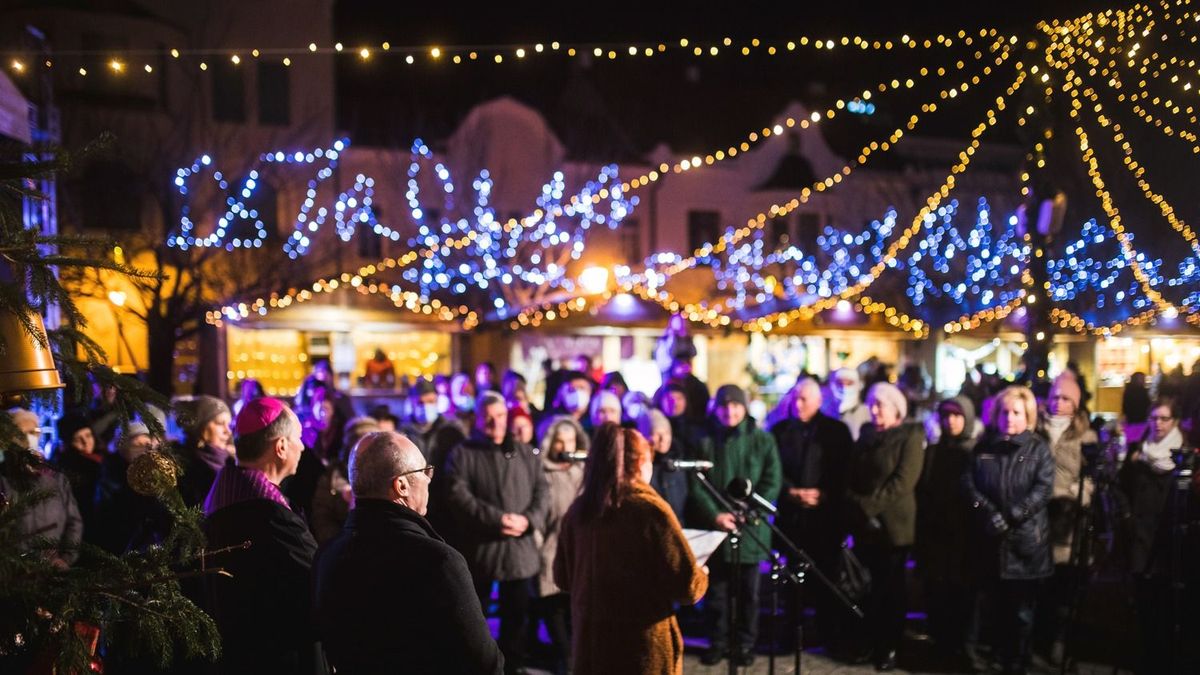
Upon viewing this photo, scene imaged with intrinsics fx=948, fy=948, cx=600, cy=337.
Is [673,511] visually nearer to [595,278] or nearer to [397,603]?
[397,603]

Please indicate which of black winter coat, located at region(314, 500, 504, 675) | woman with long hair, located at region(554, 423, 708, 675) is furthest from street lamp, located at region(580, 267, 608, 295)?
black winter coat, located at region(314, 500, 504, 675)

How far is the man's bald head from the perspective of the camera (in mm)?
3291

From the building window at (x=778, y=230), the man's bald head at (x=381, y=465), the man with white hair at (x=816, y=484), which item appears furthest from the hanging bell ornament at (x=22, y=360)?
the building window at (x=778, y=230)

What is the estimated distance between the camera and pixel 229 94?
21.8 meters

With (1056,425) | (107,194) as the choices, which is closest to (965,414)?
(1056,425)

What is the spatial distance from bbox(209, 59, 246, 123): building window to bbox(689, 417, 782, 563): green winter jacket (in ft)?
59.3

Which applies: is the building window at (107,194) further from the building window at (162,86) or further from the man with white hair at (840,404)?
the man with white hair at (840,404)

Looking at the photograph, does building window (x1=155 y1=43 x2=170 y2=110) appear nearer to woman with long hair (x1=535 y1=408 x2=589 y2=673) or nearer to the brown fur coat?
woman with long hair (x1=535 y1=408 x2=589 y2=673)

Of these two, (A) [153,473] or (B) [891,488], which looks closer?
(A) [153,473]

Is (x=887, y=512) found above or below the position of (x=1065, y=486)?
below

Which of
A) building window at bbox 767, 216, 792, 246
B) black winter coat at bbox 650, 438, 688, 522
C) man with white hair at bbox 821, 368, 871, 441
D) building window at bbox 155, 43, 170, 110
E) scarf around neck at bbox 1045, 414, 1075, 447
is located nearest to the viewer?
black winter coat at bbox 650, 438, 688, 522

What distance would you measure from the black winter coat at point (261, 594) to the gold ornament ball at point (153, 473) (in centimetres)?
71

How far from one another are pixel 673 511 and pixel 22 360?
435 cm

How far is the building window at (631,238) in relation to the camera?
2691cm
